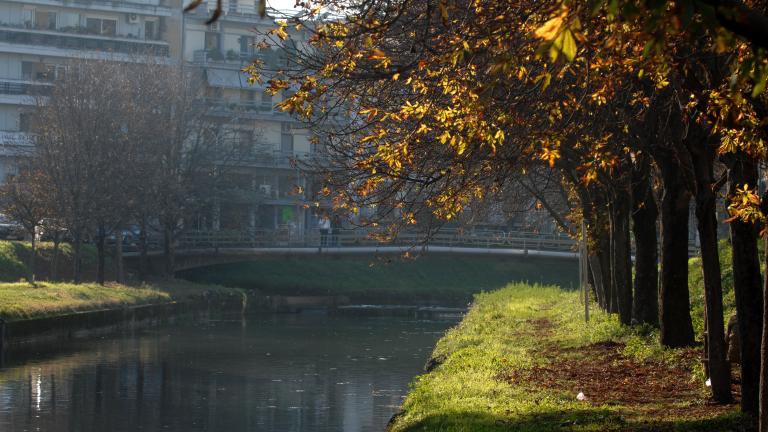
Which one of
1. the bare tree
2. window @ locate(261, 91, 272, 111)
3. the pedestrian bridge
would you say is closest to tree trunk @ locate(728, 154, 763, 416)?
the bare tree

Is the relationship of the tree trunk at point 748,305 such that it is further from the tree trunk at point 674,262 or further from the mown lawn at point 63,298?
the mown lawn at point 63,298

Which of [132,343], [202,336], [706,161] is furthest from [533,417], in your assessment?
[202,336]

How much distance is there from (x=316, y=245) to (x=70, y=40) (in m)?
24.1

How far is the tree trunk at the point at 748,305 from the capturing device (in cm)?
1184

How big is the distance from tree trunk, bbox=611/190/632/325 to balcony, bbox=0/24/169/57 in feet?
176

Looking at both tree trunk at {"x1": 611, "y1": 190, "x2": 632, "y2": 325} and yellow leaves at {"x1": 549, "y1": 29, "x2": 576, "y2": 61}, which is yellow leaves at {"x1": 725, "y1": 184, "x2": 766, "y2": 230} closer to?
yellow leaves at {"x1": 549, "y1": 29, "x2": 576, "y2": 61}

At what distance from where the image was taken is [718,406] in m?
13.5

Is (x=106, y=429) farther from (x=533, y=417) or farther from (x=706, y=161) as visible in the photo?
(x=706, y=161)

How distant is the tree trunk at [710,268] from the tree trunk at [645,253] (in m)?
8.17

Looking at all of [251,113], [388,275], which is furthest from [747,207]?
[251,113]

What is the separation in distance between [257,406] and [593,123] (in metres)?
9.85

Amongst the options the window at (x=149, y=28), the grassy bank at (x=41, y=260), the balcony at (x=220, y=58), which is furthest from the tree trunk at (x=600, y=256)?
the window at (x=149, y=28)

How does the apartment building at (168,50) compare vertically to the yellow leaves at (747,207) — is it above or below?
above

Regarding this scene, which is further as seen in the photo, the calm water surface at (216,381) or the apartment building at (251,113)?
the apartment building at (251,113)
